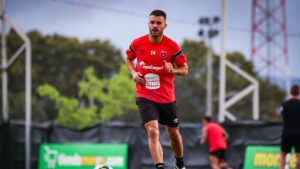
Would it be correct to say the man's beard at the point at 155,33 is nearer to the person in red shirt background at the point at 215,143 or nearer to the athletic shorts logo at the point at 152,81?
the athletic shorts logo at the point at 152,81

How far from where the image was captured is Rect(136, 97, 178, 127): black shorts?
8766mm

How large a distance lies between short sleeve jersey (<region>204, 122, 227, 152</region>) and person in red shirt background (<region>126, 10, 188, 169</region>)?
28.5ft

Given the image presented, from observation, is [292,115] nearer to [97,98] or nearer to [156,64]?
[156,64]

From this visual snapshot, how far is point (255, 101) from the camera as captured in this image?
2220cm

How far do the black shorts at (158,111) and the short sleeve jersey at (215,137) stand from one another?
8.53m

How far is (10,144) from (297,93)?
25.1ft

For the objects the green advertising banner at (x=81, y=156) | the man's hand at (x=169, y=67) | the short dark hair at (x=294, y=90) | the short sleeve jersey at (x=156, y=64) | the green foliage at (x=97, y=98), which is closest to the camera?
the man's hand at (x=169, y=67)

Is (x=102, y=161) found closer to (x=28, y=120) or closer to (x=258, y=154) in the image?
(x=28, y=120)

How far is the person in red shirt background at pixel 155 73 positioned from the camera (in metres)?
8.68

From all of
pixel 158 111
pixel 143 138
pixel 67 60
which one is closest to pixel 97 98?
pixel 67 60

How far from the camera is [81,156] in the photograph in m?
17.4

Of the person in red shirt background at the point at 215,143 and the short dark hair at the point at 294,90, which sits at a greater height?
the short dark hair at the point at 294,90

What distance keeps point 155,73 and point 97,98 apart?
47839 mm

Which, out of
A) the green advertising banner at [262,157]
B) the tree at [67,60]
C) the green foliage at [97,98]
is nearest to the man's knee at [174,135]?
the green advertising banner at [262,157]
